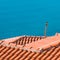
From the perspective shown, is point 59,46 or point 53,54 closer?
point 53,54

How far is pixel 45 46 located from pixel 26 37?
7811 millimetres

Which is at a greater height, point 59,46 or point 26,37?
point 59,46

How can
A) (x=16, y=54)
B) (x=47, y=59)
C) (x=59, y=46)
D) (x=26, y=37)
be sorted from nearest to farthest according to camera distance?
1. (x=47, y=59)
2. (x=16, y=54)
3. (x=59, y=46)
4. (x=26, y=37)

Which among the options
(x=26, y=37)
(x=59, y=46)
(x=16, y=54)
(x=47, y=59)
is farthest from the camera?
(x=26, y=37)

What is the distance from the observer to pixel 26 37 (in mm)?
18219

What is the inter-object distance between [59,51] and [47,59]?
1.05 m

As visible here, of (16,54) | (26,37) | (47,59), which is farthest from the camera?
(26,37)

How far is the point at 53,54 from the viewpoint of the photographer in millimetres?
9797

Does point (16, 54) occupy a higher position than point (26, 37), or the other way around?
point (16, 54)

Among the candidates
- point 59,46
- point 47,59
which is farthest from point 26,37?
point 47,59

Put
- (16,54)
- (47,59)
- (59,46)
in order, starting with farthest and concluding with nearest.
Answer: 1. (59,46)
2. (16,54)
3. (47,59)

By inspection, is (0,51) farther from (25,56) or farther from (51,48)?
(51,48)

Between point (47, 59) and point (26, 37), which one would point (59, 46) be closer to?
point (47, 59)

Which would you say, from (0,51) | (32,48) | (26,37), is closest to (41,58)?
(32,48)
